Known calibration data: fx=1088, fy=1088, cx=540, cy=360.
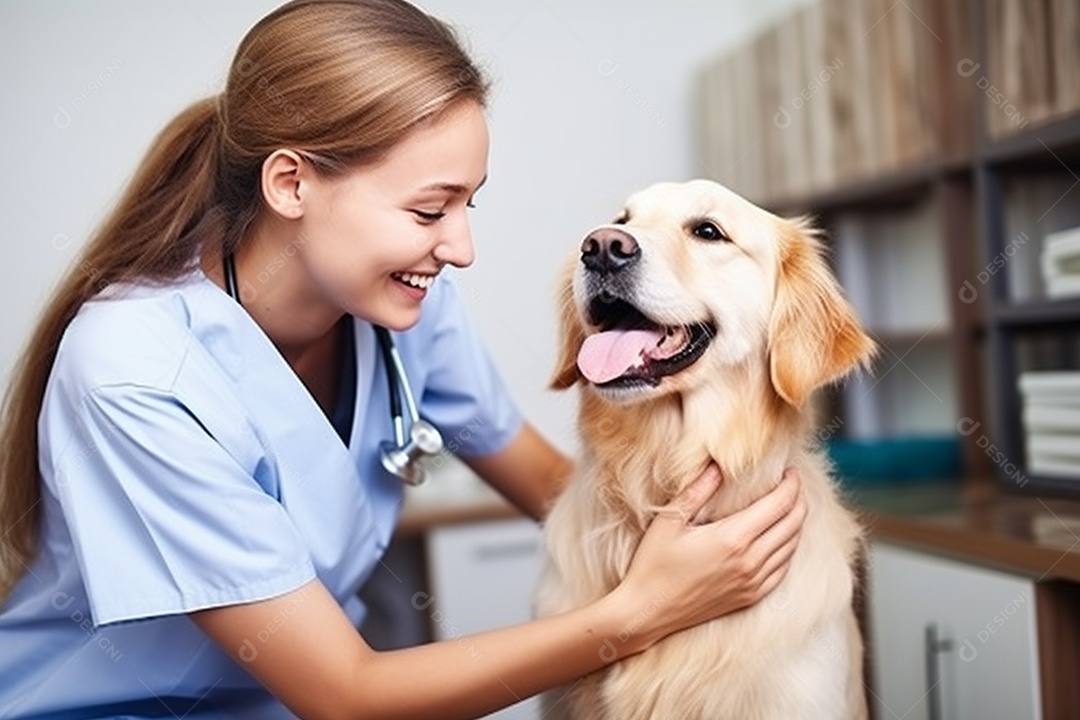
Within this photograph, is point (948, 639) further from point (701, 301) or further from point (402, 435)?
point (402, 435)

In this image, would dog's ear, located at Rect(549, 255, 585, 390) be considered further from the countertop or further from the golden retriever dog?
the countertop

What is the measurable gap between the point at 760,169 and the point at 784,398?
1562 mm

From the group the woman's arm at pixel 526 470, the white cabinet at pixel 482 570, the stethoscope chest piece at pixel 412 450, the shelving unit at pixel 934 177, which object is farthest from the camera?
the white cabinet at pixel 482 570

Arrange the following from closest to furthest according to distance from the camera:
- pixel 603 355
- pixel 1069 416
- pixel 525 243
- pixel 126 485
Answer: pixel 126 485, pixel 603 355, pixel 1069 416, pixel 525 243

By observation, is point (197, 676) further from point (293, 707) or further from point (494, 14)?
point (494, 14)

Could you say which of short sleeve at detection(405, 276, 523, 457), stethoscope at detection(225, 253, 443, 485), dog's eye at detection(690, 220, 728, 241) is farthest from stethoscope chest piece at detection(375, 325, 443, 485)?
dog's eye at detection(690, 220, 728, 241)

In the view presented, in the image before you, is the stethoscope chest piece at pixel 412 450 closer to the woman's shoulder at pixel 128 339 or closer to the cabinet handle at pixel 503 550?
the woman's shoulder at pixel 128 339

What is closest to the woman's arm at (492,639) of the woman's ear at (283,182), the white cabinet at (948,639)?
the woman's ear at (283,182)

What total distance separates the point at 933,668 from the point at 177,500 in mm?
1105

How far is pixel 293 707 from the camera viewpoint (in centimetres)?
104

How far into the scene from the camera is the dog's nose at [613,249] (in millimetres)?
1090

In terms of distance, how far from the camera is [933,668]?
1562 mm

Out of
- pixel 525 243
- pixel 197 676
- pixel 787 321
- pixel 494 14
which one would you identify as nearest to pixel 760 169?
pixel 525 243

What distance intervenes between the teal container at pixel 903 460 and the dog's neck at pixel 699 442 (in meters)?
0.92
